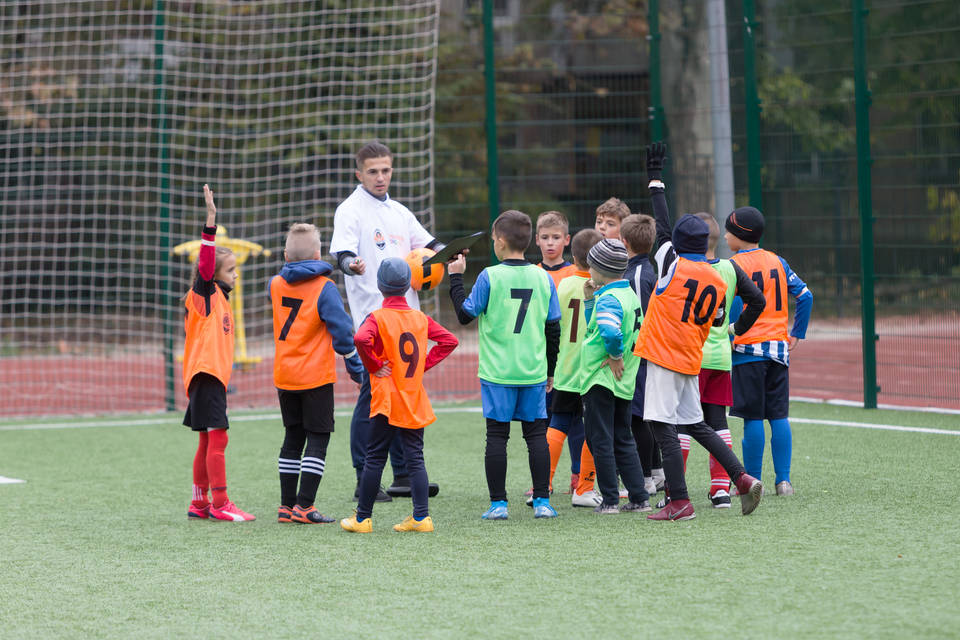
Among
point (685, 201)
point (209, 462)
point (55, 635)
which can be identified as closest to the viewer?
point (55, 635)

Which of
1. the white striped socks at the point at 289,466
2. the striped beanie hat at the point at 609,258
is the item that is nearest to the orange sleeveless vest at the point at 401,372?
the white striped socks at the point at 289,466

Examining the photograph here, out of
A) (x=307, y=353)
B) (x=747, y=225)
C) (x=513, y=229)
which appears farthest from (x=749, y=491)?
(x=307, y=353)

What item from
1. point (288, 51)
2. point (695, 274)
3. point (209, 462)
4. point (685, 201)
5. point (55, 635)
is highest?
point (288, 51)

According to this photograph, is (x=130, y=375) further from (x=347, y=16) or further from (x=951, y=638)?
(x=951, y=638)

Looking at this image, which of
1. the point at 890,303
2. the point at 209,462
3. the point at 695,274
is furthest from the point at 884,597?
the point at 890,303

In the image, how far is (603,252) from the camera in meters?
5.61

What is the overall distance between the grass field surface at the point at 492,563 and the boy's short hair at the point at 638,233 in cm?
131

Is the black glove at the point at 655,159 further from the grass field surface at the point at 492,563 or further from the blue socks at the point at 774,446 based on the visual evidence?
the grass field surface at the point at 492,563

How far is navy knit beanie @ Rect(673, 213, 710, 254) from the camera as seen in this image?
5.64 meters

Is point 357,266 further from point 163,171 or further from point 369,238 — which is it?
point 163,171

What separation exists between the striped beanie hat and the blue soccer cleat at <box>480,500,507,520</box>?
3.93 ft

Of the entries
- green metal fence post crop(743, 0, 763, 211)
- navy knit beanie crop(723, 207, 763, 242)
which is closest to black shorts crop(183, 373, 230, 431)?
navy knit beanie crop(723, 207, 763, 242)

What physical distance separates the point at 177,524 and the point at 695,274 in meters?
2.76

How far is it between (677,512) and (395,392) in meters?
1.38
